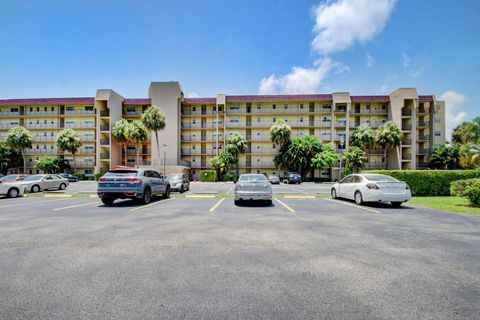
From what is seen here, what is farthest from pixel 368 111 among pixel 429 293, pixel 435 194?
pixel 429 293

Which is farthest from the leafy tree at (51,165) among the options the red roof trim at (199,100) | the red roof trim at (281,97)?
the red roof trim at (281,97)

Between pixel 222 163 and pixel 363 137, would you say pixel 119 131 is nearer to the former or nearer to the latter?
pixel 222 163

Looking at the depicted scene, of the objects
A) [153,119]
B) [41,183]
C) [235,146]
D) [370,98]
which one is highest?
[370,98]

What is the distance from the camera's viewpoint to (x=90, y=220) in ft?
25.2

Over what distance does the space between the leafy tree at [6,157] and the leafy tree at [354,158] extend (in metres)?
66.0

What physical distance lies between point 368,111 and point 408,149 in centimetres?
1038

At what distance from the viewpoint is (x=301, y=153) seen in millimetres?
39938

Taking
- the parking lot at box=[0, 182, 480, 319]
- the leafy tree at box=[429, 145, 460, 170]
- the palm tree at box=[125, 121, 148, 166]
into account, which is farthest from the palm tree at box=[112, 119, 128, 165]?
the leafy tree at box=[429, 145, 460, 170]

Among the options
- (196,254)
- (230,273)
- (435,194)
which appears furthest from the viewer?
(435,194)

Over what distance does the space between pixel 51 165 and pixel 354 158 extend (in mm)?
56438

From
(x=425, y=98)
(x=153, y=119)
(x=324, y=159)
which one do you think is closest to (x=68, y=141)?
(x=153, y=119)

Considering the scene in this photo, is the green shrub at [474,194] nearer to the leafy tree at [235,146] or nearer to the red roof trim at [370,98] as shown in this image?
the leafy tree at [235,146]

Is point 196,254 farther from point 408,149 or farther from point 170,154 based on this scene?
point 408,149

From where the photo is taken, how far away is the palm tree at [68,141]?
4112cm
